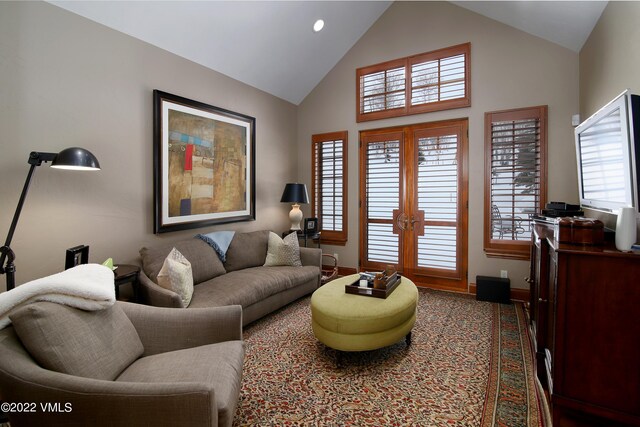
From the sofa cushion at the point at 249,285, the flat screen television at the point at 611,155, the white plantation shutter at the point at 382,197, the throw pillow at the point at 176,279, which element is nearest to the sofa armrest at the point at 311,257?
the sofa cushion at the point at 249,285

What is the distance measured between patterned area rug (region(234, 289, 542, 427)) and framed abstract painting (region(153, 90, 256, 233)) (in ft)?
4.94

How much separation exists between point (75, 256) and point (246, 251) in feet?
6.06

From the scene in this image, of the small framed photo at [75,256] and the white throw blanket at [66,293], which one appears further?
the small framed photo at [75,256]

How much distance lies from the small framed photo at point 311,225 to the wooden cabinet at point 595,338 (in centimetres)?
333

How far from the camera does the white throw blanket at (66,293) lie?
1.32 m

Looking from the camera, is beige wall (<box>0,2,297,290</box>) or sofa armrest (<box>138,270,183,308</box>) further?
sofa armrest (<box>138,270,183,308</box>)

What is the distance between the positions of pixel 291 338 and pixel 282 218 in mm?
2563

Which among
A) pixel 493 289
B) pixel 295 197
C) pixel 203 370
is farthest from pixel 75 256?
pixel 493 289

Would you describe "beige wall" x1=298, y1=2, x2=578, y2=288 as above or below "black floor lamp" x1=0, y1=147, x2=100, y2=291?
above

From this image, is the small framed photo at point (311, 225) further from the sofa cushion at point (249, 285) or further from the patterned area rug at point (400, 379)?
the patterned area rug at point (400, 379)

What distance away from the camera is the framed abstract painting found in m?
3.28

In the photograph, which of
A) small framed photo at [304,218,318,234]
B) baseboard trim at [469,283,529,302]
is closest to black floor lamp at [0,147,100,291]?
small framed photo at [304,218,318,234]

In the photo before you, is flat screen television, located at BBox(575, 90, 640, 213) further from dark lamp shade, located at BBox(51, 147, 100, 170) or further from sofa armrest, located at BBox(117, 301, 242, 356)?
dark lamp shade, located at BBox(51, 147, 100, 170)

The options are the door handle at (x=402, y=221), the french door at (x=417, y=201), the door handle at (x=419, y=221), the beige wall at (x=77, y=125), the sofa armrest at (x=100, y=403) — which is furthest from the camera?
the door handle at (x=402, y=221)
